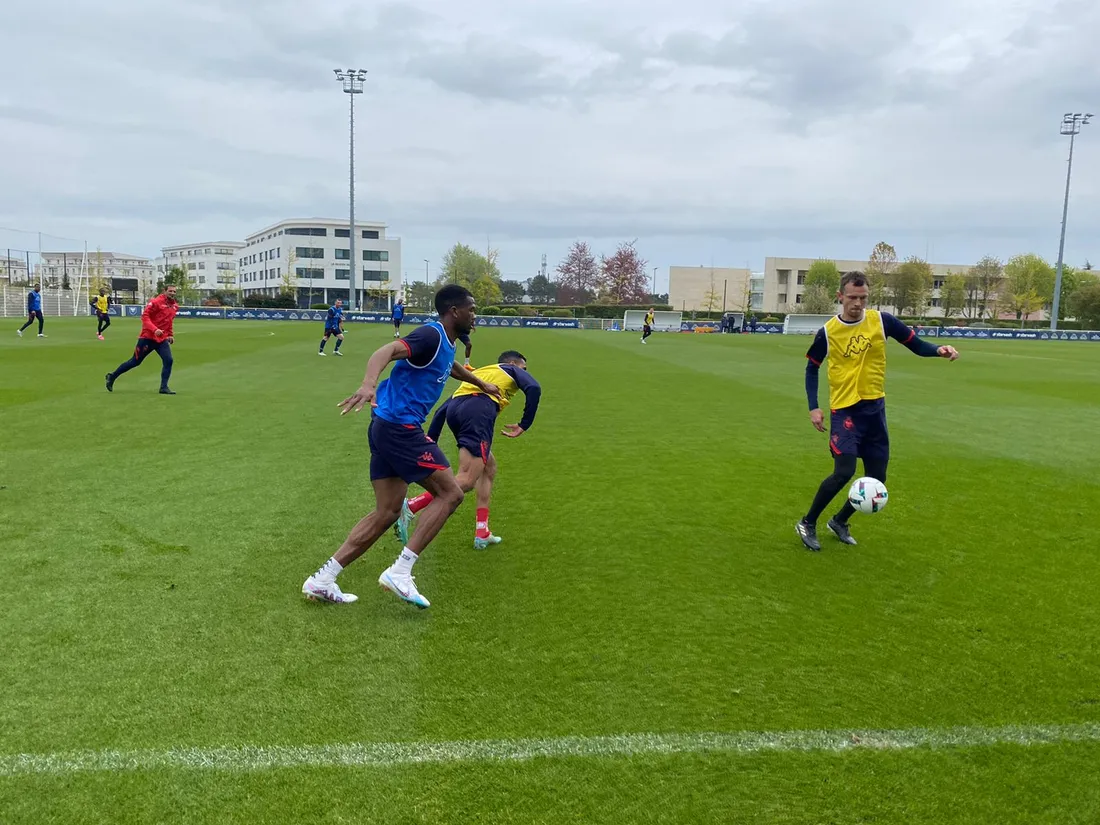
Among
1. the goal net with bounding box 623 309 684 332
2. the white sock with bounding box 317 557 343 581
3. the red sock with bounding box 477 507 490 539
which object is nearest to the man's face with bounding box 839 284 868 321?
the red sock with bounding box 477 507 490 539

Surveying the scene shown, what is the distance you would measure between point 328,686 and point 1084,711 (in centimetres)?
365

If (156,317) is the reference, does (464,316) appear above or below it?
above

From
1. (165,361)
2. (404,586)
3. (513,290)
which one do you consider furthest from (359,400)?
(513,290)

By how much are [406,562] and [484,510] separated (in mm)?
1336

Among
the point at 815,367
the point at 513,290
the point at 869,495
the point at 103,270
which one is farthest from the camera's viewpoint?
the point at 513,290

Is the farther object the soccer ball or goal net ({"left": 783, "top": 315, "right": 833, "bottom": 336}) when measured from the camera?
goal net ({"left": 783, "top": 315, "right": 833, "bottom": 336})

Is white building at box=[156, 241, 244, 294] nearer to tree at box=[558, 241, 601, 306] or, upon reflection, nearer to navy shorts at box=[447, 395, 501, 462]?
tree at box=[558, 241, 601, 306]

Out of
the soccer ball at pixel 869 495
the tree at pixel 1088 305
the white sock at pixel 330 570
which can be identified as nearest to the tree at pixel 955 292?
the tree at pixel 1088 305

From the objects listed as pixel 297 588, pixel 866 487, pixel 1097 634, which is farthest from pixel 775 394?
pixel 297 588

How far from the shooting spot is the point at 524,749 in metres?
3.14

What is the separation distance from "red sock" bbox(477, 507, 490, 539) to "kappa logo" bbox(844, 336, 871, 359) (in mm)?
3118

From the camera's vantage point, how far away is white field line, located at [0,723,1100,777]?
3.00 m

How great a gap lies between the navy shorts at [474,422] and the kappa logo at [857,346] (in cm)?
282

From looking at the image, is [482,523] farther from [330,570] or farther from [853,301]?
[853,301]
